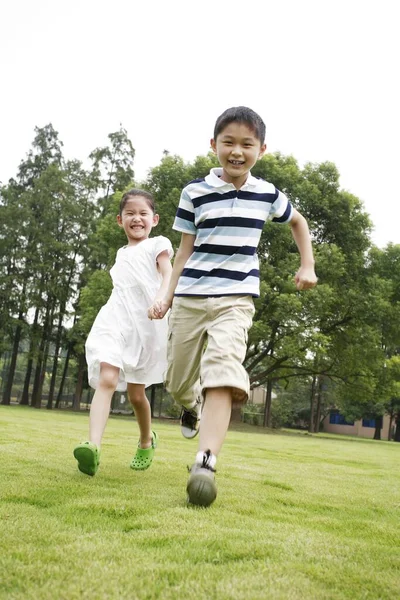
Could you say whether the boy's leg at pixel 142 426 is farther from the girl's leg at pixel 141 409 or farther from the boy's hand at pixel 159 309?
the boy's hand at pixel 159 309

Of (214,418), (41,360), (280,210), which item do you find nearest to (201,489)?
(214,418)

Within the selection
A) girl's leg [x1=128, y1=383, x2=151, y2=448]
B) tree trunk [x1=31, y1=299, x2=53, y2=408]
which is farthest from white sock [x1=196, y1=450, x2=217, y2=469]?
tree trunk [x1=31, y1=299, x2=53, y2=408]

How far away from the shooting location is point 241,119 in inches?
136

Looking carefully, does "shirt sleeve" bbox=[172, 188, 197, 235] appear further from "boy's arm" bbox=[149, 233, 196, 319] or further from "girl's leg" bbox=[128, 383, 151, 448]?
"girl's leg" bbox=[128, 383, 151, 448]

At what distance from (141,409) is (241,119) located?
2.19 meters

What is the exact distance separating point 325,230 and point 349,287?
271 cm

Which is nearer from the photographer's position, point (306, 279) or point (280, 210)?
point (306, 279)

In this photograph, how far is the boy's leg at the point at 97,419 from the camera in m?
3.62

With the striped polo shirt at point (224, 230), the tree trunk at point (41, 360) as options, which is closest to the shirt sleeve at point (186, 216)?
the striped polo shirt at point (224, 230)

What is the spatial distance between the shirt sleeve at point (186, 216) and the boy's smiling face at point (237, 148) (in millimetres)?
307

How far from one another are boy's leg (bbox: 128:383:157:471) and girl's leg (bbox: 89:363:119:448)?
0.30m

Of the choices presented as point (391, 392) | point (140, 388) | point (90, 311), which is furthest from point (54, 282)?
point (140, 388)

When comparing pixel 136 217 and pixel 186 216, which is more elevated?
pixel 136 217

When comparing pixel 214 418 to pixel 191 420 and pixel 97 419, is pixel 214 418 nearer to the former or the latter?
pixel 97 419
